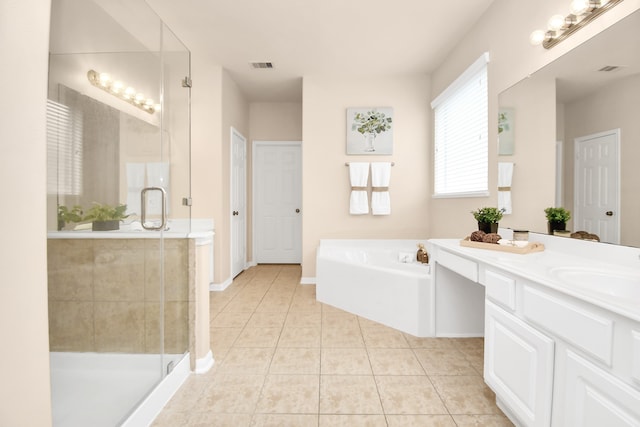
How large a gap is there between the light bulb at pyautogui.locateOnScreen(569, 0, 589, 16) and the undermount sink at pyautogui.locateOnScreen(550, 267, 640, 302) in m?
1.29

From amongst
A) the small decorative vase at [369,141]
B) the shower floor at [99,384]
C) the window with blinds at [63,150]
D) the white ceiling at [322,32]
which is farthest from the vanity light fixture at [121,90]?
the small decorative vase at [369,141]

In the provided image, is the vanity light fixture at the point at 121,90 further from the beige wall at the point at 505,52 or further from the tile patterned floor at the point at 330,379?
the beige wall at the point at 505,52

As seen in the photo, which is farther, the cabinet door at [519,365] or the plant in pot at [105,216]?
the plant in pot at [105,216]

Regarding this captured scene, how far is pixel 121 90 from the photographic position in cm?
148

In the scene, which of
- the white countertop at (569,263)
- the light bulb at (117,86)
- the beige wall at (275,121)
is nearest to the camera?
the white countertop at (569,263)

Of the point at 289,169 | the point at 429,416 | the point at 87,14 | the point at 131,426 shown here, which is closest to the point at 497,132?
the point at 429,416

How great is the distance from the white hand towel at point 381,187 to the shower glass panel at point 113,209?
2349 mm

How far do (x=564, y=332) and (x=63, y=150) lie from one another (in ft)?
6.04

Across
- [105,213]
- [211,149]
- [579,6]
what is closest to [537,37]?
[579,6]

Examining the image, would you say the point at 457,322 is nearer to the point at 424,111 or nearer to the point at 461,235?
the point at 461,235

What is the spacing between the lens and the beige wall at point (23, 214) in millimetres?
745

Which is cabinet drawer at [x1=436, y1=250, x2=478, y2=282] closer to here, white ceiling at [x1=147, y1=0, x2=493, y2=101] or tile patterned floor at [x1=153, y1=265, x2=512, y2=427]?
tile patterned floor at [x1=153, y1=265, x2=512, y2=427]

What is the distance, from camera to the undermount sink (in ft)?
3.90

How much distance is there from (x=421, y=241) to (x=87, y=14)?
3522 millimetres
